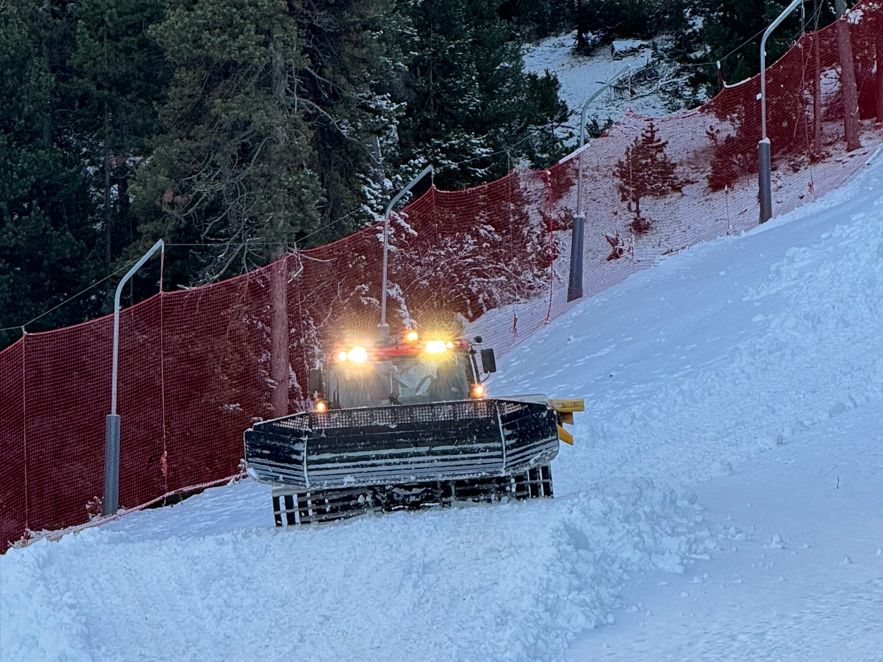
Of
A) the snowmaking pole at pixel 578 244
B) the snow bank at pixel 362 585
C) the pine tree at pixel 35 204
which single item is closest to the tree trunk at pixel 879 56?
the snowmaking pole at pixel 578 244

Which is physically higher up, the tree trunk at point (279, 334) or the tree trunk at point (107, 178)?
the tree trunk at point (107, 178)

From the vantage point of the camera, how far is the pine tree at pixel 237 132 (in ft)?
75.3

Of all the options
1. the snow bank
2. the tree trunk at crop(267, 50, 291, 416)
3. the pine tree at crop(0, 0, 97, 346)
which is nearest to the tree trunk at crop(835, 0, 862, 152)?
the tree trunk at crop(267, 50, 291, 416)

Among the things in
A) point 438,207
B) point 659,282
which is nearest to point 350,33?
point 438,207

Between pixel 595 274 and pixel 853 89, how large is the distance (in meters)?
7.32

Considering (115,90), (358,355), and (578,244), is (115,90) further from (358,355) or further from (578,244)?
(358,355)

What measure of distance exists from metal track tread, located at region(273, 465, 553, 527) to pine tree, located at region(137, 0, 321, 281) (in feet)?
39.3

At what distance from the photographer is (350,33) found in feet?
80.8

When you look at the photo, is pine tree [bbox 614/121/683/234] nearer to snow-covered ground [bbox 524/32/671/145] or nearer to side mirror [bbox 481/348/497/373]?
snow-covered ground [bbox 524/32/671/145]

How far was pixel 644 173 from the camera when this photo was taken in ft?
106

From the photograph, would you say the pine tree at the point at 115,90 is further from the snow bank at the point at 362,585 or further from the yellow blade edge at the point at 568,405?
the snow bank at the point at 362,585

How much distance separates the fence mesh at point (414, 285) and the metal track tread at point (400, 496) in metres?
7.41

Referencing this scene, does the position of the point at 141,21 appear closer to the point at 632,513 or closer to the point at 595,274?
the point at 595,274

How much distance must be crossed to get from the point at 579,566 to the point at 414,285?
643 inches
